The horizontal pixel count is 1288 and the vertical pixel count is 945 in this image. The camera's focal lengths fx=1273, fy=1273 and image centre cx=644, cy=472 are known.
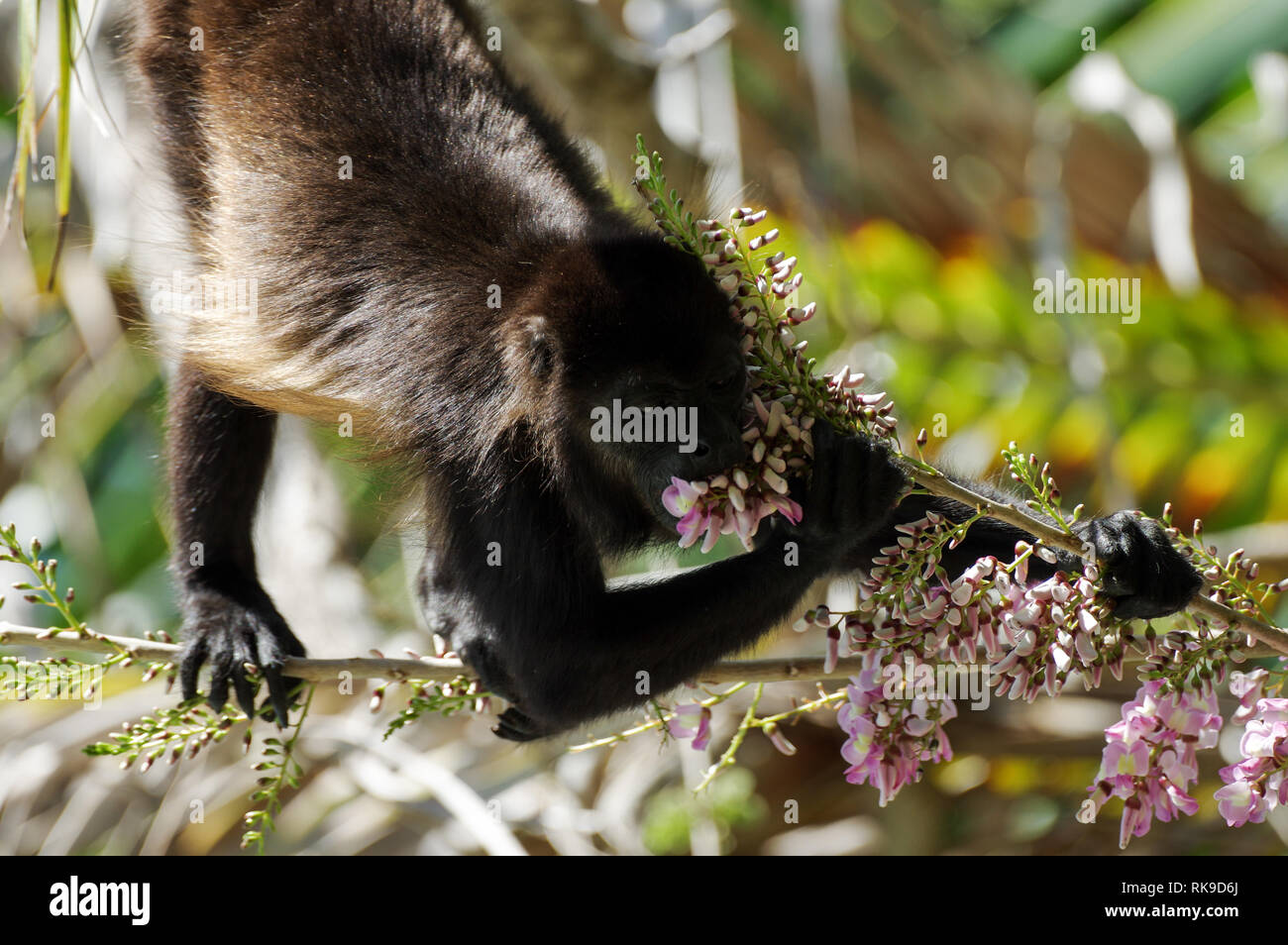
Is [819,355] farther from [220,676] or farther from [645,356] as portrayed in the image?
[220,676]

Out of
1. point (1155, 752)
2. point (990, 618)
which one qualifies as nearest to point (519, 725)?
point (990, 618)

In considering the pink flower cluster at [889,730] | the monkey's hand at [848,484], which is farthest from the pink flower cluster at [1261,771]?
Result: the monkey's hand at [848,484]

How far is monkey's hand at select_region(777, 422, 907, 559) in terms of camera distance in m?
2.99

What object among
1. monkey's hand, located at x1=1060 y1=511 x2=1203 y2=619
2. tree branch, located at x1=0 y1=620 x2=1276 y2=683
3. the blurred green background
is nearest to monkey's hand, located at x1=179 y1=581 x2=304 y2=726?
the blurred green background

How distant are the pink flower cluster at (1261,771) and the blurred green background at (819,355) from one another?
191cm

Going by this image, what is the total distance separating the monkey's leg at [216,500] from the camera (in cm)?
475

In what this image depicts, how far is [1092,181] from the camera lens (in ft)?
29.7

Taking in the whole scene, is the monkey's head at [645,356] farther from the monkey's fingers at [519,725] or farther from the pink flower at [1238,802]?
the pink flower at [1238,802]

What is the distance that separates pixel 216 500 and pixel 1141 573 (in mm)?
3465

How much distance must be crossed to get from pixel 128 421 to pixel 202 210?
516cm

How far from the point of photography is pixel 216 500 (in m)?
4.94

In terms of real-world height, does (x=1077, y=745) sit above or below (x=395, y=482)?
below

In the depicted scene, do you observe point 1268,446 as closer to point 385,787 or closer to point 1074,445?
point 1074,445

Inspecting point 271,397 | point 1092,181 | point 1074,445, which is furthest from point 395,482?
point 1092,181
